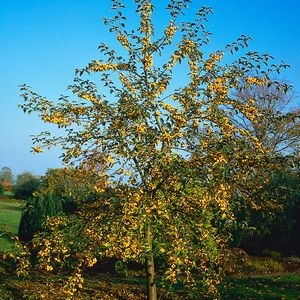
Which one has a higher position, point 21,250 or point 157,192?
point 157,192

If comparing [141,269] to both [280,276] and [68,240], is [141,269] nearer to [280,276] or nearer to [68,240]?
[280,276]

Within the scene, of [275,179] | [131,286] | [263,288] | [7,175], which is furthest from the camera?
[7,175]

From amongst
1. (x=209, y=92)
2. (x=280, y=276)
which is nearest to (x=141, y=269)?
(x=280, y=276)

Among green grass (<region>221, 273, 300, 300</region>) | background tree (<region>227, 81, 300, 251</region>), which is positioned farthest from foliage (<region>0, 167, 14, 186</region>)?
green grass (<region>221, 273, 300, 300</region>)

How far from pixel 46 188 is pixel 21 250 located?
1.20 m

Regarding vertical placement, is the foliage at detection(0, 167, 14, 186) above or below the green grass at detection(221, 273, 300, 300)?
above

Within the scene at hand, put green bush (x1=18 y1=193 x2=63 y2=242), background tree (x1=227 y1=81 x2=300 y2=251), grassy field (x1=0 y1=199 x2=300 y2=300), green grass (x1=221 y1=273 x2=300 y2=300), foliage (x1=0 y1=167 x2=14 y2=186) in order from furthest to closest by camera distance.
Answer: foliage (x1=0 y1=167 x2=14 y2=186), green bush (x1=18 y1=193 x2=63 y2=242), green grass (x1=221 y1=273 x2=300 y2=300), grassy field (x1=0 y1=199 x2=300 y2=300), background tree (x1=227 y1=81 x2=300 y2=251)

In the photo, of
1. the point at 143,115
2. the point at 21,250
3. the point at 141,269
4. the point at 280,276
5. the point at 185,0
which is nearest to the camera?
the point at 143,115

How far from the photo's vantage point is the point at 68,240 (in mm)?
7340

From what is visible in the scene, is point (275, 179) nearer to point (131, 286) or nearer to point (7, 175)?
point (131, 286)

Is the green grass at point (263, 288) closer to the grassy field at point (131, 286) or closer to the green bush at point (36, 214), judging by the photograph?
the grassy field at point (131, 286)

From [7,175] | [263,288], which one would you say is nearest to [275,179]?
[263,288]

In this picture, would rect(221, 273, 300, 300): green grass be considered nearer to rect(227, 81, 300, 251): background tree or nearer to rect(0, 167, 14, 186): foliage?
rect(227, 81, 300, 251): background tree

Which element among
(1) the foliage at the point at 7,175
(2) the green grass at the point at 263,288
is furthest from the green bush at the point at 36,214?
(1) the foliage at the point at 7,175
